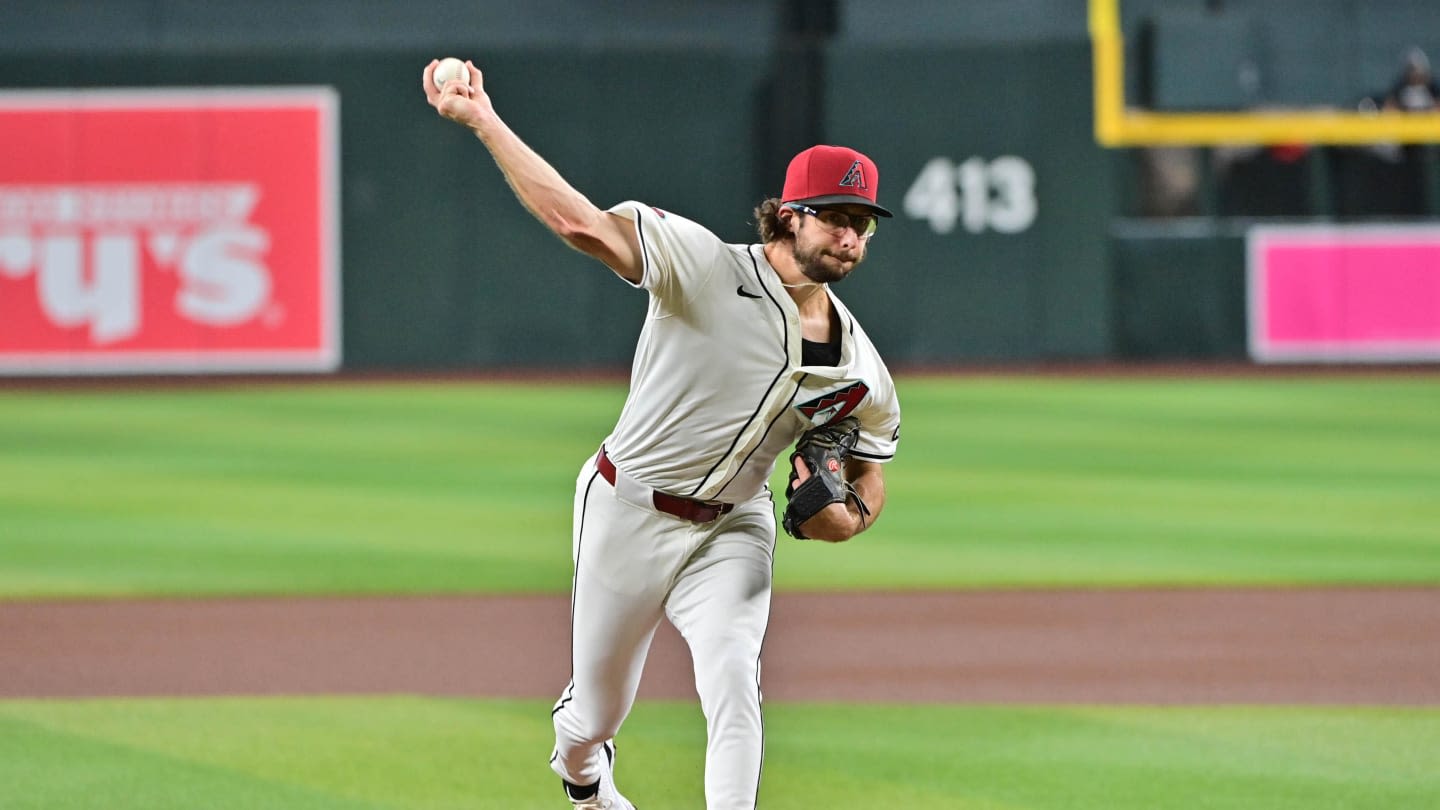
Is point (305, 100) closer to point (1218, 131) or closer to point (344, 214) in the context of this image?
point (344, 214)

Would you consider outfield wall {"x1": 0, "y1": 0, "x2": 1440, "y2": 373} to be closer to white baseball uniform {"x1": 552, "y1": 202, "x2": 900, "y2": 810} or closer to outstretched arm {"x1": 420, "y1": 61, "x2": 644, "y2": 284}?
white baseball uniform {"x1": 552, "y1": 202, "x2": 900, "y2": 810}

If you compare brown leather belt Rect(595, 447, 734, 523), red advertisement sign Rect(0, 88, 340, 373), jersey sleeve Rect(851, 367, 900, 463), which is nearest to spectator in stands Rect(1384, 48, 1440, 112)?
red advertisement sign Rect(0, 88, 340, 373)

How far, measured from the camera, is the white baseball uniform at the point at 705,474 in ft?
16.4

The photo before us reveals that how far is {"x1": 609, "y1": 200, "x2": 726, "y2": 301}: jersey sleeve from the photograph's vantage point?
484 cm

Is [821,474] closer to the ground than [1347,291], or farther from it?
closer to the ground

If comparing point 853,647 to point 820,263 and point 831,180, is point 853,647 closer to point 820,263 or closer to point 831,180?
point 820,263

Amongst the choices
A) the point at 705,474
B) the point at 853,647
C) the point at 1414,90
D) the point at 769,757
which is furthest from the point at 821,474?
the point at 1414,90

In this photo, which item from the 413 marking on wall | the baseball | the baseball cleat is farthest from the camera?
the 413 marking on wall

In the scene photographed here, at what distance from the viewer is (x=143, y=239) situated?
22.3 m

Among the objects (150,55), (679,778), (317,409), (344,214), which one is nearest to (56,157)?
(150,55)

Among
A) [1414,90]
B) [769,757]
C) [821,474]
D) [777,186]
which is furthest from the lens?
[1414,90]

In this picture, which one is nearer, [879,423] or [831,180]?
[831,180]

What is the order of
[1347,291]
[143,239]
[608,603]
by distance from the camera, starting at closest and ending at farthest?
[608,603] → [143,239] → [1347,291]

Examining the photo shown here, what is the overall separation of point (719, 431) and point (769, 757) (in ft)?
6.85
